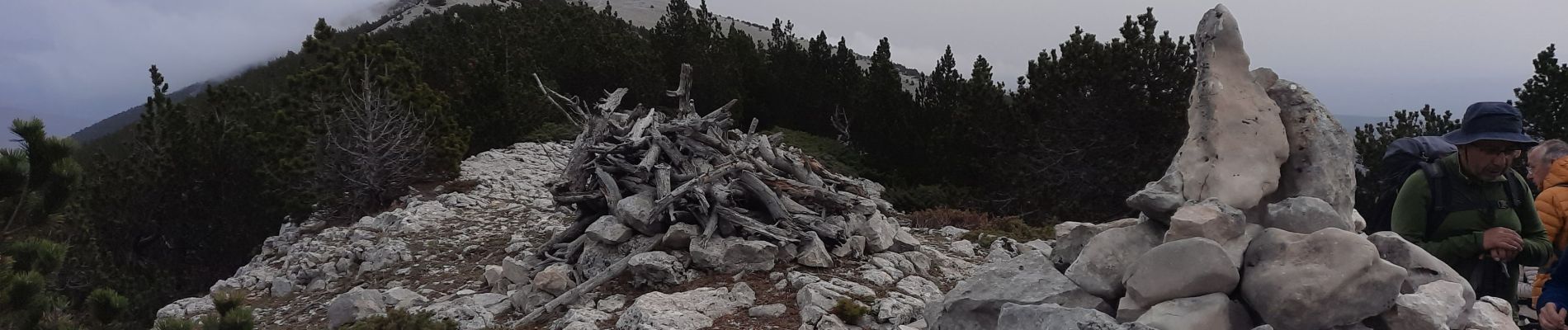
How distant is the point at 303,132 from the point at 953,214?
10.0m

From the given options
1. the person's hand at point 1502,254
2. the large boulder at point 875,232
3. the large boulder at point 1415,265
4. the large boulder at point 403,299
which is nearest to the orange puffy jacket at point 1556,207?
the person's hand at point 1502,254

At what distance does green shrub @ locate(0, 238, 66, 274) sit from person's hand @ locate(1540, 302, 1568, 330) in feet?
27.6

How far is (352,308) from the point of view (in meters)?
6.80

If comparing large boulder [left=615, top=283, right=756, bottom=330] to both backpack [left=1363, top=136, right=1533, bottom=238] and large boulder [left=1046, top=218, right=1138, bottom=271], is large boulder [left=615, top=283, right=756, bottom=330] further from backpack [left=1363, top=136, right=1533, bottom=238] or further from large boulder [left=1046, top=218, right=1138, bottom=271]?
backpack [left=1363, top=136, right=1533, bottom=238]

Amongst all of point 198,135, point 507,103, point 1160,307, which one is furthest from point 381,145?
point 1160,307

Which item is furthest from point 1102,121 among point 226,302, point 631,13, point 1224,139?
point 631,13

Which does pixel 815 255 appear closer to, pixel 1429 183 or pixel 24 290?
pixel 1429 183

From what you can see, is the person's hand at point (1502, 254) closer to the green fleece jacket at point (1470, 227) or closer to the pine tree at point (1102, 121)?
the green fleece jacket at point (1470, 227)

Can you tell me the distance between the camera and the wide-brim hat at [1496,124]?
3754 millimetres

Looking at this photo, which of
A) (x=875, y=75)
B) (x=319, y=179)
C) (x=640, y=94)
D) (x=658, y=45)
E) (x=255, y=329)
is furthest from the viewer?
(x=658, y=45)

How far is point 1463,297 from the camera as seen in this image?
327 centimetres

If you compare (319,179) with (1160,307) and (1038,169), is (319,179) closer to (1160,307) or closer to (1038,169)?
(1038,169)

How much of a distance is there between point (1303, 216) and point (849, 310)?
281 centimetres

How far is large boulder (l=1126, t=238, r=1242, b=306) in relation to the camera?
10.3 feet
